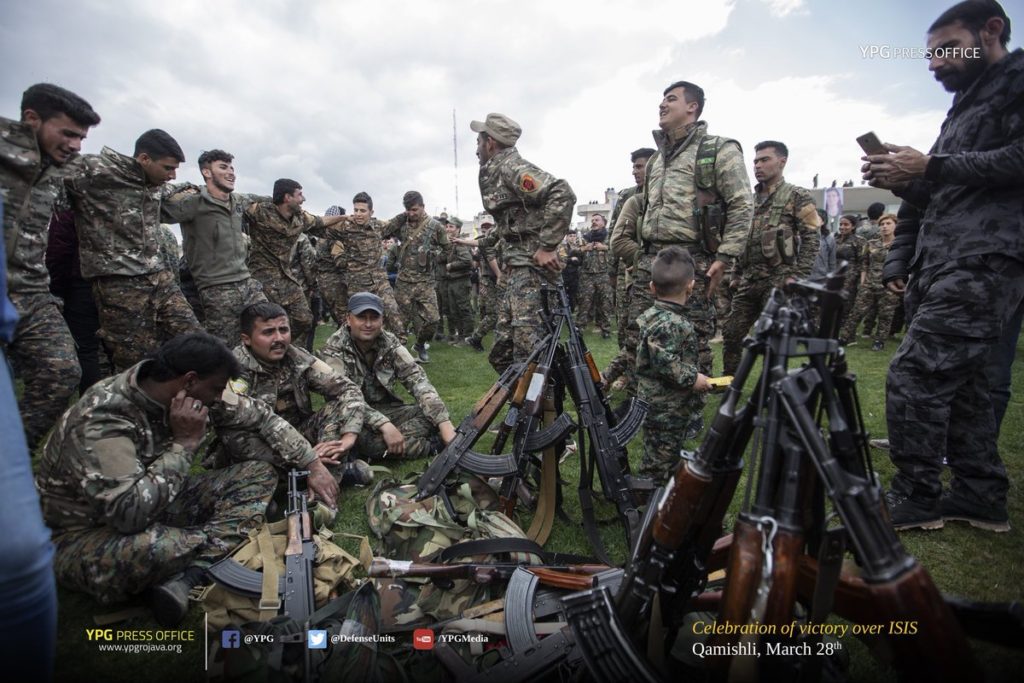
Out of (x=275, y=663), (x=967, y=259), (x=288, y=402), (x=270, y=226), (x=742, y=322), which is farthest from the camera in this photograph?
(x=270, y=226)

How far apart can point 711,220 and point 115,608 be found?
486 centimetres

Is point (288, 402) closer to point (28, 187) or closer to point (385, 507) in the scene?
point (385, 507)

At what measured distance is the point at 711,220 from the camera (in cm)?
450

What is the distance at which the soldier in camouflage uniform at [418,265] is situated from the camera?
929cm

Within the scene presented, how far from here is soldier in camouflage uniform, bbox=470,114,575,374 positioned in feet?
15.0

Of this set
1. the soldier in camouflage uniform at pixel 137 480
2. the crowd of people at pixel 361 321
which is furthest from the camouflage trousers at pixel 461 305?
the soldier in camouflage uniform at pixel 137 480

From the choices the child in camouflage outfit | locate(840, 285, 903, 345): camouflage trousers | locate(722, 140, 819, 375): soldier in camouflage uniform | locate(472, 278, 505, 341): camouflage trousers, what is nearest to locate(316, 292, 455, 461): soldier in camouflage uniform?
the child in camouflage outfit

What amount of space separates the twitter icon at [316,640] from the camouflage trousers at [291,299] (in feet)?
19.3

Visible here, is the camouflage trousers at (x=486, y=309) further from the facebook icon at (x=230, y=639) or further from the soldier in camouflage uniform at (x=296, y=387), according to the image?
the facebook icon at (x=230, y=639)

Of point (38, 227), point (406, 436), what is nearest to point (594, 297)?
point (406, 436)

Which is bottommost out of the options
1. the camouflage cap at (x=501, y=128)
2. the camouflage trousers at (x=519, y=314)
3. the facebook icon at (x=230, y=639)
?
the facebook icon at (x=230, y=639)

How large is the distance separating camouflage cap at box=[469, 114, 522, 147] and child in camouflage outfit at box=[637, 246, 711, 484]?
208cm

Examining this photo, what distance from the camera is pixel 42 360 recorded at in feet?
12.4

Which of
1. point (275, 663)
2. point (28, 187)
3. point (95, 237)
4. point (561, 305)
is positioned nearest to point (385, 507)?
point (275, 663)
